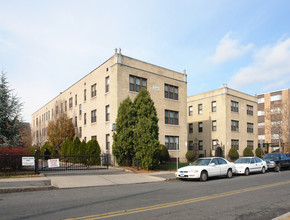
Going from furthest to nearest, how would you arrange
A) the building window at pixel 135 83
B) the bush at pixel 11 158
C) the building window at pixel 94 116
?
1. the building window at pixel 94 116
2. the building window at pixel 135 83
3. the bush at pixel 11 158

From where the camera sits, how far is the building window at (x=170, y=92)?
30814 mm

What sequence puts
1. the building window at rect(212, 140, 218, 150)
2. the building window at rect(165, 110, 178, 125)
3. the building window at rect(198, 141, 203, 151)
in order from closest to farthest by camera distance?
the building window at rect(165, 110, 178, 125) → the building window at rect(212, 140, 218, 150) → the building window at rect(198, 141, 203, 151)

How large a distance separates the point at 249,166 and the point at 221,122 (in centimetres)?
1960

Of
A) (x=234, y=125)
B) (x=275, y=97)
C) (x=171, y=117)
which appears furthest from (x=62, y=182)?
(x=275, y=97)

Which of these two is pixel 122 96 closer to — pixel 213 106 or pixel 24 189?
pixel 24 189

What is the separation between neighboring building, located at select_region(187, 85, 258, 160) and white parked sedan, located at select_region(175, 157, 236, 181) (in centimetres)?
2072

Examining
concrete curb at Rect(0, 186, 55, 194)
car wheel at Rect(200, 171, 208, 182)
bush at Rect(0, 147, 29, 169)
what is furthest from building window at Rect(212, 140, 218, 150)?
concrete curb at Rect(0, 186, 55, 194)

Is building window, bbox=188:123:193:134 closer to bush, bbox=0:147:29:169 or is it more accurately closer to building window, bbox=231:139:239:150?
building window, bbox=231:139:239:150

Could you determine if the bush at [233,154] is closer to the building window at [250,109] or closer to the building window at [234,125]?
the building window at [234,125]

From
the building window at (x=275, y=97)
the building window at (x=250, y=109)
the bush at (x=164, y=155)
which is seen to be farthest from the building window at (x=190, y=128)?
the building window at (x=275, y=97)

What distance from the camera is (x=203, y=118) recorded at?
42844 millimetres

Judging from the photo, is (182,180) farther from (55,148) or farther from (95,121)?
(55,148)

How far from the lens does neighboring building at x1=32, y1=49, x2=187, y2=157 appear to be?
2664 cm

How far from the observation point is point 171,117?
101 feet
